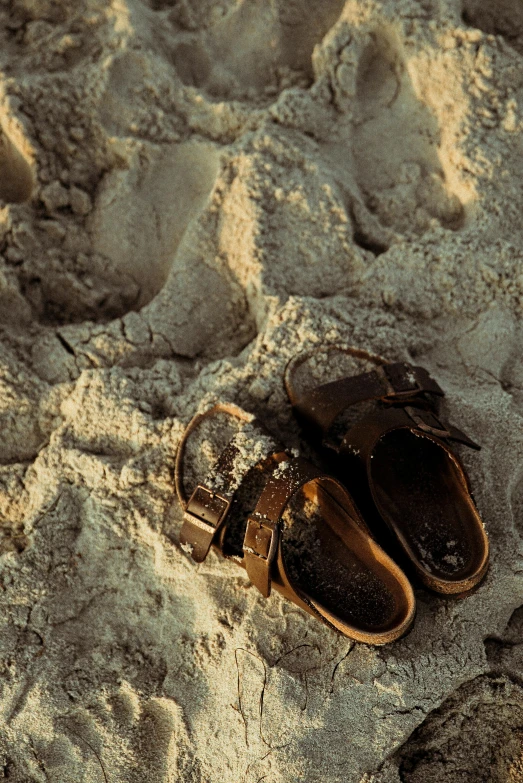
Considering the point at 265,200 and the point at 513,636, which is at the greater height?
the point at 265,200

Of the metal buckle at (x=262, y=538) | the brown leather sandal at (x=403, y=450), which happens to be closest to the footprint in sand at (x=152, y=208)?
the brown leather sandal at (x=403, y=450)

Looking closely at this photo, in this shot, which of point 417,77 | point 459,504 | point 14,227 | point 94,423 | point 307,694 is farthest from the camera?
point 417,77

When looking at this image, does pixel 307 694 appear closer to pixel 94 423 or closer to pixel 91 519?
pixel 91 519

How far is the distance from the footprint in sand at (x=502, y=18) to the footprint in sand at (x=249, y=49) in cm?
73

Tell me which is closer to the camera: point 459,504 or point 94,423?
point 459,504

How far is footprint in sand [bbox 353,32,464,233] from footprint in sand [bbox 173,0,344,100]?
359 mm

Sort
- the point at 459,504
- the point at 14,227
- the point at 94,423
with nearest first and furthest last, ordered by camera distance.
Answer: the point at 459,504
the point at 94,423
the point at 14,227

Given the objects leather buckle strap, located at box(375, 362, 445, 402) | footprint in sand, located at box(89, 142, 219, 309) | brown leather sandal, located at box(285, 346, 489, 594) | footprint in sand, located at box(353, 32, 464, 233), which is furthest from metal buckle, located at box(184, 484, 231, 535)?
footprint in sand, located at box(353, 32, 464, 233)

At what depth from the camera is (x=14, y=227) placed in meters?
2.92

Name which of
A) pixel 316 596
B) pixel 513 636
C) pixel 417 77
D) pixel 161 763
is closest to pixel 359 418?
pixel 316 596

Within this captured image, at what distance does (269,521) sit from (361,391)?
25.3 inches

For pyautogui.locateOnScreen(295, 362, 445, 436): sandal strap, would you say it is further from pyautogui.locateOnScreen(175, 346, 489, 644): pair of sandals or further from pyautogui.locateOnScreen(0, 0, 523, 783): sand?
pyautogui.locateOnScreen(0, 0, 523, 783): sand

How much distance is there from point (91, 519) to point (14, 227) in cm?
143

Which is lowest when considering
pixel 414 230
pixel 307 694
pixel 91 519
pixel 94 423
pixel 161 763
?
pixel 161 763
